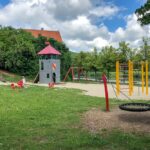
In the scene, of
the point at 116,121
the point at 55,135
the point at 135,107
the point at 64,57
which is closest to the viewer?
the point at 55,135

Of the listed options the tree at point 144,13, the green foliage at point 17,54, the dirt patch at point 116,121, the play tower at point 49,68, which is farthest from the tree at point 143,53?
the tree at point 144,13

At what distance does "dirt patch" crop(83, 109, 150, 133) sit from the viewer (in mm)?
8500

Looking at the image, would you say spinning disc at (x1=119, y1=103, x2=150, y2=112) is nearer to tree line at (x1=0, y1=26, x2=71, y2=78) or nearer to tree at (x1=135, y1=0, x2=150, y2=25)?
tree at (x1=135, y1=0, x2=150, y2=25)

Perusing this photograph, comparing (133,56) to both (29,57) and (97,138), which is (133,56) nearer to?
(29,57)

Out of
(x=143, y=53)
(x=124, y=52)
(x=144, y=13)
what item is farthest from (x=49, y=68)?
(x=144, y=13)

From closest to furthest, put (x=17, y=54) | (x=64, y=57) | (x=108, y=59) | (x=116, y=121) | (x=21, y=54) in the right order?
(x=116, y=121) < (x=108, y=59) < (x=17, y=54) < (x=21, y=54) < (x=64, y=57)

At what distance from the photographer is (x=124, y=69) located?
23.9 metres

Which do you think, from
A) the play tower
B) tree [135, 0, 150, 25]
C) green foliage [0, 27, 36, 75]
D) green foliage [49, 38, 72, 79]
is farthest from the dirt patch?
green foliage [49, 38, 72, 79]

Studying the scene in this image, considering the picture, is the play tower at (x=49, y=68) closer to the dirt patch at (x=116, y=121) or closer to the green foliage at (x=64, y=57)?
the green foliage at (x=64, y=57)

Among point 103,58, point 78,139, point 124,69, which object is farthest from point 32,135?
point 103,58

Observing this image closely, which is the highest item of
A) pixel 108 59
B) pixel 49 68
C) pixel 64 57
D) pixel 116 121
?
pixel 64 57

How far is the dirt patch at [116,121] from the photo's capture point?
850 cm

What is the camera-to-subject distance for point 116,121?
9.26 m

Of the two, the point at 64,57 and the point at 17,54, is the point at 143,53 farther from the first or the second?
the point at 17,54
